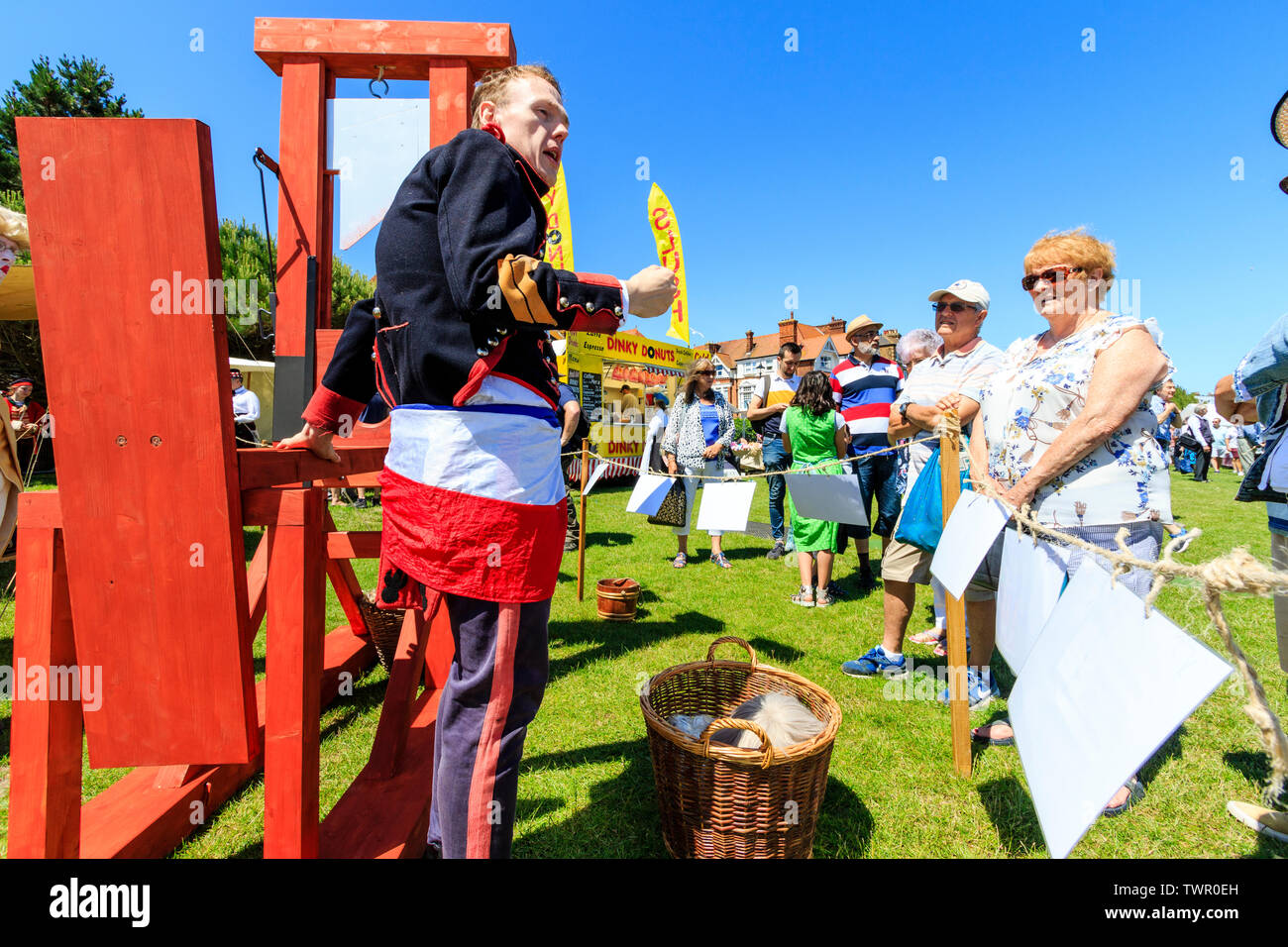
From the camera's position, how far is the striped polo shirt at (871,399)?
515 centimetres

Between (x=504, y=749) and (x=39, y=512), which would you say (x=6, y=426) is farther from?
(x=504, y=749)

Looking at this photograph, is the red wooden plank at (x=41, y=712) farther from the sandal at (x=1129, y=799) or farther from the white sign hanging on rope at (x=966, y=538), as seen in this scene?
the sandal at (x=1129, y=799)

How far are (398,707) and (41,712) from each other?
3.06ft

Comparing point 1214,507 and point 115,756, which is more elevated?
point 115,756

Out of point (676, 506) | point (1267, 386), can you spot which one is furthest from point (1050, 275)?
point (676, 506)

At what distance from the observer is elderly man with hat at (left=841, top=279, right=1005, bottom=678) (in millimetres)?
2859

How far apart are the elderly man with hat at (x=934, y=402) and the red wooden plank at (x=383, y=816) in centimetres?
237

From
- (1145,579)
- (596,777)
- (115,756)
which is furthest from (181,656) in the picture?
(1145,579)

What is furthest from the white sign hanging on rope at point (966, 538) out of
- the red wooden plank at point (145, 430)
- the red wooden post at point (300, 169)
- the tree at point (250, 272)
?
the tree at point (250, 272)

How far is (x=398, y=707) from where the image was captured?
2031 mm

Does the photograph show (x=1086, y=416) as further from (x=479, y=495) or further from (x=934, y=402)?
(x=479, y=495)

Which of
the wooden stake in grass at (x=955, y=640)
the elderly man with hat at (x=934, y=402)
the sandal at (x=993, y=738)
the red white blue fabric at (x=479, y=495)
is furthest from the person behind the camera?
the elderly man with hat at (x=934, y=402)

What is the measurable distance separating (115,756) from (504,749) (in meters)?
0.80
